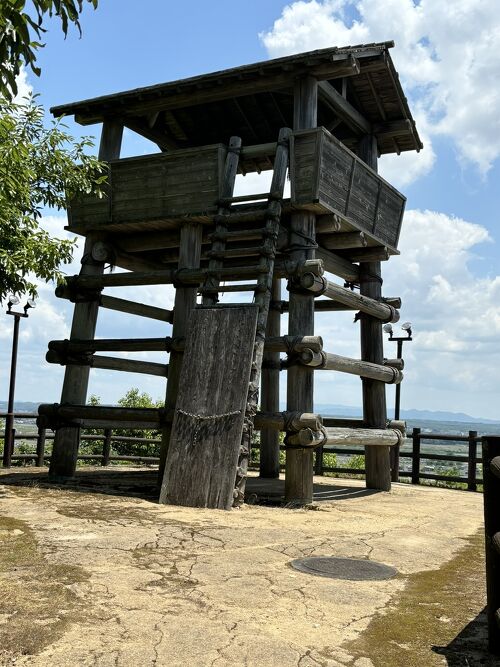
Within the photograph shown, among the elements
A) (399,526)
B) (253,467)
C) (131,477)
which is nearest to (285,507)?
(399,526)

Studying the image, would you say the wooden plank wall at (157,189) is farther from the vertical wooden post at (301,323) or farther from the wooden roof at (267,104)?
the vertical wooden post at (301,323)

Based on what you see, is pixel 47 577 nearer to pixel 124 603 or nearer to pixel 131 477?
pixel 124 603

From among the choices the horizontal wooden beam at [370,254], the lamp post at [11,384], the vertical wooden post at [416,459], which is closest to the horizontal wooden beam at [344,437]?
the horizontal wooden beam at [370,254]

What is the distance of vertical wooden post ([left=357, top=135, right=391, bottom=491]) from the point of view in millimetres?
12766

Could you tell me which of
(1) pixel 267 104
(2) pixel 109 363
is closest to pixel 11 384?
(2) pixel 109 363

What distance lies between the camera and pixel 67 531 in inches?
249

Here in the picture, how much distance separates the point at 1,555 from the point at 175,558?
1425mm

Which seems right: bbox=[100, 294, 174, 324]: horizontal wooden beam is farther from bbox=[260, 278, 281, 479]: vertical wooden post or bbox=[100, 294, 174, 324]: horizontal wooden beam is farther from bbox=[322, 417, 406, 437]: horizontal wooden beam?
bbox=[322, 417, 406, 437]: horizontal wooden beam

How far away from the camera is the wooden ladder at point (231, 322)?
8.61 metres

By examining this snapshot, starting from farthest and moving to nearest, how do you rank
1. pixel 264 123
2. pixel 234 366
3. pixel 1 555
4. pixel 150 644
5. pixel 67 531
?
pixel 264 123 → pixel 234 366 → pixel 67 531 → pixel 1 555 → pixel 150 644

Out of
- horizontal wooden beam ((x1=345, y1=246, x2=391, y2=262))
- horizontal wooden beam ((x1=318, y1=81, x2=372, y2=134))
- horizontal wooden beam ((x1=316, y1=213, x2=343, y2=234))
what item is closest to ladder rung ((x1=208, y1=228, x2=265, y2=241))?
horizontal wooden beam ((x1=316, y1=213, x2=343, y2=234))

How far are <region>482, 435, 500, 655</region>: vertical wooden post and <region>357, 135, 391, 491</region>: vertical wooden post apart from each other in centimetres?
908

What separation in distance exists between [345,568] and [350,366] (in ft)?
19.5

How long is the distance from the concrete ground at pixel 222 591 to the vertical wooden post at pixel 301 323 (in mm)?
1046
